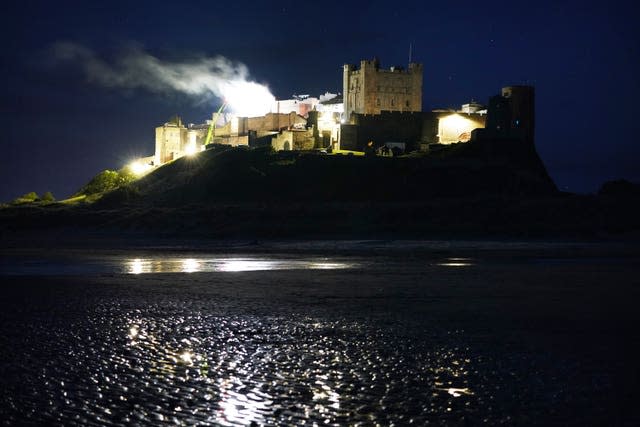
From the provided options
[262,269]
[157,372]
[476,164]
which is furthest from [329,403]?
[476,164]

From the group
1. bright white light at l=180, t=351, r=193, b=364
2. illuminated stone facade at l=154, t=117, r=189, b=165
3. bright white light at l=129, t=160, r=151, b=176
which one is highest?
illuminated stone facade at l=154, t=117, r=189, b=165

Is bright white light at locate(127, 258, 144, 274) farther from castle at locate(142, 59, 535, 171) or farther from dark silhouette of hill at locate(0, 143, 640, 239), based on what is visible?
castle at locate(142, 59, 535, 171)

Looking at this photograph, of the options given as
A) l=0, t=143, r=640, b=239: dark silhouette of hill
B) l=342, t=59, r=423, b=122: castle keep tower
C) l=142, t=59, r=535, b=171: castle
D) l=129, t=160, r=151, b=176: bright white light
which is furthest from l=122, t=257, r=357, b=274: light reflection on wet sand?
l=342, t=59, r=423, b=122: castle keep tower

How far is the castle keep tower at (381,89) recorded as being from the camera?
7438cm

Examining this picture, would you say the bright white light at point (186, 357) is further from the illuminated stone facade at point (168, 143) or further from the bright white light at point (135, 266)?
the illuminated stone facade at point (168, 143)

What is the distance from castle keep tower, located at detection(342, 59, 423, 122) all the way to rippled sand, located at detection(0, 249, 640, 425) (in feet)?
195

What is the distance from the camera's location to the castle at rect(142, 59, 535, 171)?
63.7 metres

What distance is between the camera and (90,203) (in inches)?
2250

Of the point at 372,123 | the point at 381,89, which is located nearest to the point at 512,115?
the point at 372,123

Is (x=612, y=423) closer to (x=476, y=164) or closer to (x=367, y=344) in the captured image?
(x=367, y=344)

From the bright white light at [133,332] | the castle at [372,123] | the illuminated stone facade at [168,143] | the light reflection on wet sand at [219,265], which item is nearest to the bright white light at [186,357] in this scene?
the bright white light at [133,332]

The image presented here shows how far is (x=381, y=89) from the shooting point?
75.0 m

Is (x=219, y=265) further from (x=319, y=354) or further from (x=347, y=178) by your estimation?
(x=347, y=178)

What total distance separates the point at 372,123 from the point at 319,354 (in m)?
58.5
